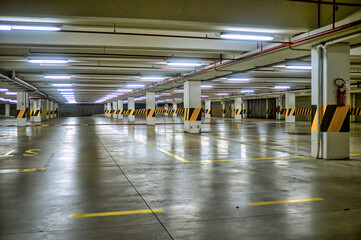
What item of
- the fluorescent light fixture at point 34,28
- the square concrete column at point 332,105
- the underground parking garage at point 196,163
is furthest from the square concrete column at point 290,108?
the fluorescent light fixture at point 34,28

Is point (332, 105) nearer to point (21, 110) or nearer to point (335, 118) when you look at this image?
point (335, 118)

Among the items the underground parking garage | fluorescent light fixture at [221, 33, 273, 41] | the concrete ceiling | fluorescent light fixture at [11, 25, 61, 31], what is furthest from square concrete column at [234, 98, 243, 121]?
fluorescent light fixture at [11, 25, 61, 31]

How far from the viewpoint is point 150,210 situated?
4738 millimetres

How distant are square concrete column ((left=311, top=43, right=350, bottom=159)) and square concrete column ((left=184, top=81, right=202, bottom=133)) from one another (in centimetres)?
1133

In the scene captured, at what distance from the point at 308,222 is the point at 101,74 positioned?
1735cm

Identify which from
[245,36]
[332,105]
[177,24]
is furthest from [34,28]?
[332,105]

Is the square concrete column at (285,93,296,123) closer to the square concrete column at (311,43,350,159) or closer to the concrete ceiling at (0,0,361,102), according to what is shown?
the concrete ceiling at (0,0,361,102)

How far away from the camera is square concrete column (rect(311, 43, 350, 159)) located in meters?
9.66

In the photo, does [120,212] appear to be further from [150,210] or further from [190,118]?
[190,118]

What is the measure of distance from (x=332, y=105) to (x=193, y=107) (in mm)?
11848

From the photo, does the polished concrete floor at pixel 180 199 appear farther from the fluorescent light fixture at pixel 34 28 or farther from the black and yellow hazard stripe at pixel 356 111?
the black and yellow hazard stripe at pixel 356 111

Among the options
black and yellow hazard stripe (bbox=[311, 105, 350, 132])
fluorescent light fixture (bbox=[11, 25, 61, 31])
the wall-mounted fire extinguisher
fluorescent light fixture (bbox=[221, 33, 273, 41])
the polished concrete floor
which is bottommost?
the polished concrete floor

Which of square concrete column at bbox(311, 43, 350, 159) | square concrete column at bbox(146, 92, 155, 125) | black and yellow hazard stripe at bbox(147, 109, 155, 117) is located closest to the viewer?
square concrete column at bbox(311, 43, 350, 159)

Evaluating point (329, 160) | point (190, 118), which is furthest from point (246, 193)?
point (190, 118)
